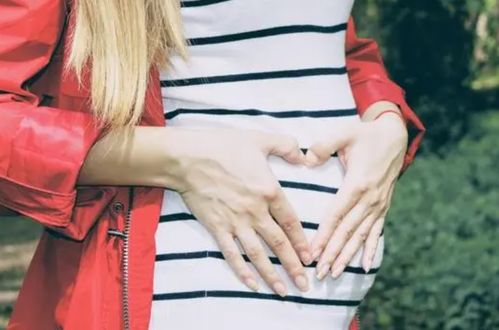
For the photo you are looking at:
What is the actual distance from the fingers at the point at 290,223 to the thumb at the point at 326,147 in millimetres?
109

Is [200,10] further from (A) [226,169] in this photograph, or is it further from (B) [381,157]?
(B) [381,157]

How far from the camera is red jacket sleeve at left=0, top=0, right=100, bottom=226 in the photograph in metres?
2.06

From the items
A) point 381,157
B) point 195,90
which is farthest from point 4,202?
point 381,157

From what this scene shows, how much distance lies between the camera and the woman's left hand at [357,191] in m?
2.21

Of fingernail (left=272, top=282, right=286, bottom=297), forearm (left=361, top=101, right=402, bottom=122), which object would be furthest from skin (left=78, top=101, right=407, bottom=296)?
forearm (left=361, top=101, right=402, bottom=122)

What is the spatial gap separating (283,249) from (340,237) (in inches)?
5.1

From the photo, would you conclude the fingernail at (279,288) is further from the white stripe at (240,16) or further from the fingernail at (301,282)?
the white stripe at (240,16)

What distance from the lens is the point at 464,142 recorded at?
30.0 feet

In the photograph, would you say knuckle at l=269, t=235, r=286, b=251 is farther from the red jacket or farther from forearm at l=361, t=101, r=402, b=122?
forearm at l=361, t=101, r=402, b=122

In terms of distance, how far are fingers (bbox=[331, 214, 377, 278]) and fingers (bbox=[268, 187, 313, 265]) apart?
1.9 inches

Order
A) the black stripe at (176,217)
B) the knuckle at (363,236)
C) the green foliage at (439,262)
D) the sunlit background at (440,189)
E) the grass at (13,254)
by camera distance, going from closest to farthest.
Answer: the black stripe at (176,217)
the knuckle at (363,236)
the green foliage at (439,262)
the sunlit background at (440,189)
the grass at (13,254)

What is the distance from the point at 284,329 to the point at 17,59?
632 mm

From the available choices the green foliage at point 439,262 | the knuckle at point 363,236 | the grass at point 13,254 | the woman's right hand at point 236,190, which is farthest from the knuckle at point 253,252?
the grass at point 13,254

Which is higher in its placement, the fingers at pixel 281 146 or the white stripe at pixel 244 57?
the white stripe at pixel 244 57
